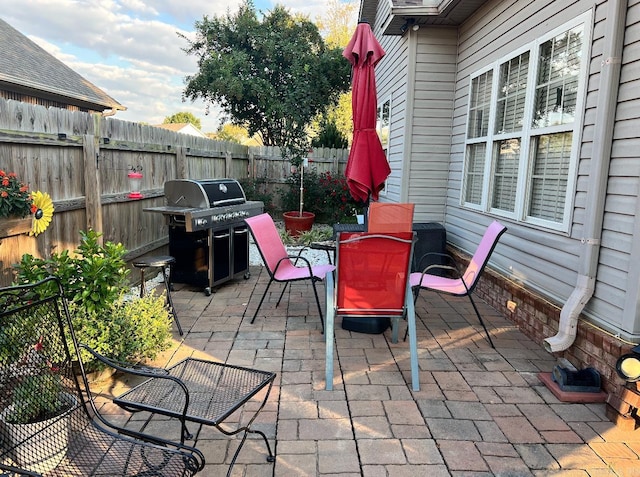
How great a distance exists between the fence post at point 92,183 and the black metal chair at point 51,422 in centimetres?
239

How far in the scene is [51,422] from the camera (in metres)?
1.81

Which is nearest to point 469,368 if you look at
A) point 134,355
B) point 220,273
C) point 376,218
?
point 376,218

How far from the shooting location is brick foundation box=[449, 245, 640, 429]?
2389 millimetres

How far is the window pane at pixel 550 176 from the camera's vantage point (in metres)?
3.40

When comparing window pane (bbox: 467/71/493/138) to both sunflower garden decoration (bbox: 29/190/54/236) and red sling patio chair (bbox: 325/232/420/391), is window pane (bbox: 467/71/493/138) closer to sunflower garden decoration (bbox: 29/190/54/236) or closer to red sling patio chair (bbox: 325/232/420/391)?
red sling patio chair (bbox: 325/232/420/391)

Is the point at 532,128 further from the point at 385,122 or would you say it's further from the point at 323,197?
the point at 323,197

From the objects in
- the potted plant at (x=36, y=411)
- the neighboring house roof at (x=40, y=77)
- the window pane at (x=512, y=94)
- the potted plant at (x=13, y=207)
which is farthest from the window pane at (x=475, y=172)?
the neighboring house roof at (x=40, y=77)

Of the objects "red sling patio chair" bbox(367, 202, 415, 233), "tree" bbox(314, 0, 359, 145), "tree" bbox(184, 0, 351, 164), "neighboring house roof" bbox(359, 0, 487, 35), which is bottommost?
"red sling patio chair" bbox(367, 202, 415, 233)

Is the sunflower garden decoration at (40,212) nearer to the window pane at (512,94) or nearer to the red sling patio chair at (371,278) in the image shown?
Answer: the red sling patio chair at (371,278)

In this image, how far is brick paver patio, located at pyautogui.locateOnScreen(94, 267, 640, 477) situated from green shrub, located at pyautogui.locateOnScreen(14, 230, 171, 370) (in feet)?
0.88

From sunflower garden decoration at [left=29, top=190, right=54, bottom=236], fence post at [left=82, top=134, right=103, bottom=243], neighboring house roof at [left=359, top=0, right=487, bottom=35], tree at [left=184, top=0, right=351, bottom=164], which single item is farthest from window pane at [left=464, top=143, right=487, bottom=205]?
tree at [left=184, top=0, right=351, bottom=164]

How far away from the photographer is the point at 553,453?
7.06 feet

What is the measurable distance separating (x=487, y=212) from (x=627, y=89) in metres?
2.04

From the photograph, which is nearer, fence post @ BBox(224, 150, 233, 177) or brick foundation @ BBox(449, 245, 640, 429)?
brick foundation @ BBox(449, 245, 640, 429)
